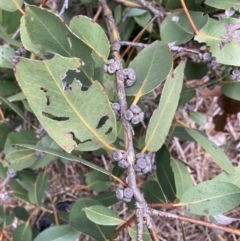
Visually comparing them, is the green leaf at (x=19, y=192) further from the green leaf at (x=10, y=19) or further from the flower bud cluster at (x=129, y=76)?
the flower bud cluster at (x=129, y=76)

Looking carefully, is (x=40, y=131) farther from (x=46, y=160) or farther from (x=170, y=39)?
(x=170, y=39)

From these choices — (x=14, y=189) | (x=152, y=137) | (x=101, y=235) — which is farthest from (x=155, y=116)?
(x=14, y=189)

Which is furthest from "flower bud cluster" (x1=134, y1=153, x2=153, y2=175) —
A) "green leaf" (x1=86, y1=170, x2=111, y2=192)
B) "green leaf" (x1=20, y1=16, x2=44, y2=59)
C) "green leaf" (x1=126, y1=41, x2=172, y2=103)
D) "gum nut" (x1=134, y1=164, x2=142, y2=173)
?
"green leaf" (x1=86, y1=170, x2=111, y2=192)

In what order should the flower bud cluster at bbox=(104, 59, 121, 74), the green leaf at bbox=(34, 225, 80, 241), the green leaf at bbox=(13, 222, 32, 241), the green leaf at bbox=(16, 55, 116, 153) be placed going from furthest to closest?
the green leaf at bbox=(13, 222, 32, 241)
the green leaf at bbox=(34, 225, 80, 241)
the flower bud cluster at bbox=(104, 59, 121, 74)
the green leaf at bbox=(16, 55, 116, 153)

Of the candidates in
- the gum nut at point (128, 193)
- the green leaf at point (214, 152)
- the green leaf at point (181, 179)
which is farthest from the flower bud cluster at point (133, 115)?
the green leaf at point (181, 179)

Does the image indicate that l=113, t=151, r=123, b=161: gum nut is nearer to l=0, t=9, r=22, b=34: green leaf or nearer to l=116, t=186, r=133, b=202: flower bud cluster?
l=116, t=186, r=133, b=202: flower bud cluster

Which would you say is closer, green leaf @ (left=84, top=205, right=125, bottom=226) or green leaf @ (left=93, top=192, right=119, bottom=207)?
green leaf @ (left=84, top=205, right=125, bottom=226)

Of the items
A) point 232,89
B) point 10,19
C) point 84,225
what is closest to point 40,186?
point 84,225
